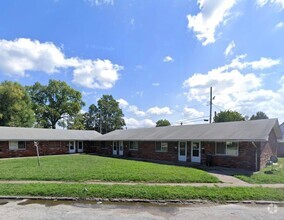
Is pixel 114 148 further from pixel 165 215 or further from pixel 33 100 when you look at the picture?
pixel 33 100

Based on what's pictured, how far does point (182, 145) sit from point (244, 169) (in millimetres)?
5487

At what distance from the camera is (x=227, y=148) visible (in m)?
15.6

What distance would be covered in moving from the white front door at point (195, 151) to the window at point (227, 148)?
1.67 meters

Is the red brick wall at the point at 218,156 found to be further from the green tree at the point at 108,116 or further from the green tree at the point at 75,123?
the green tree at the point at 108,116

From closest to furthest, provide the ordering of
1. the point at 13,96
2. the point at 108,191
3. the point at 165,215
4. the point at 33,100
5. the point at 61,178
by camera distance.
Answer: the point at 165,215 < the point at 108,191 < the point at 61,178 < the point at 13,96 < the point at 33,100

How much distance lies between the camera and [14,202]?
7.40 metres

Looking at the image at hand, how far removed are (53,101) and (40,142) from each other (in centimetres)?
2775

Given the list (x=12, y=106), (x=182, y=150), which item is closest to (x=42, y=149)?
(x=182, y=150)

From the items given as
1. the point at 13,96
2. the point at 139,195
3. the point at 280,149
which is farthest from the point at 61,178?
the point at 13,96

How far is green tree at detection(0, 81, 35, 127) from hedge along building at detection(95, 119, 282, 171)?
26.6 metres

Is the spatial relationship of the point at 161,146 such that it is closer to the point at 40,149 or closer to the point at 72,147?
the point at 72,147

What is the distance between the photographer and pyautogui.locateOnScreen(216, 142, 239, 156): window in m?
15.1

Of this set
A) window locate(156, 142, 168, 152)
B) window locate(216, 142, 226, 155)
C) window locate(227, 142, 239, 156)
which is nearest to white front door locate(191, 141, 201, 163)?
window locate(216, 142, 226, 155)

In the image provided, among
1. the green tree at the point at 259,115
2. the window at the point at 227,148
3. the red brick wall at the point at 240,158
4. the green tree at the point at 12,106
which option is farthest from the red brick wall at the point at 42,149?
the green tree at the point at 259,115
